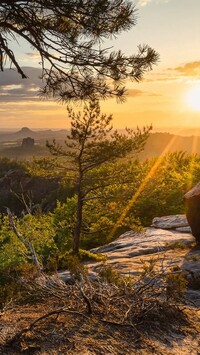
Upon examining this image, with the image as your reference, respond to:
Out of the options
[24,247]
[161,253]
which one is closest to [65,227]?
[24,247]

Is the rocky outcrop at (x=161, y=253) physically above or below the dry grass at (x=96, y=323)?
below

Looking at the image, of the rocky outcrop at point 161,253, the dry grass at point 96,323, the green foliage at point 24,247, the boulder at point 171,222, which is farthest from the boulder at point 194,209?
the green foliage at point 24,247

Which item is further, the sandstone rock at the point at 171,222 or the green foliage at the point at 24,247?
the green foliage at the point at 24,247

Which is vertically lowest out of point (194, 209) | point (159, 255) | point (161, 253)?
point (159, 255)

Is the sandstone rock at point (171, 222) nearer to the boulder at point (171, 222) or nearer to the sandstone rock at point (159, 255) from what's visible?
the boulder at point (171, 222)

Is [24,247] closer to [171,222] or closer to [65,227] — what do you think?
[65,227]

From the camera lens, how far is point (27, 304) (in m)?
4.84

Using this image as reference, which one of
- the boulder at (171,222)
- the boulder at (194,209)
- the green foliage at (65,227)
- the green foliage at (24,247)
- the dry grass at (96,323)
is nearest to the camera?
the dry grass at (96,323)

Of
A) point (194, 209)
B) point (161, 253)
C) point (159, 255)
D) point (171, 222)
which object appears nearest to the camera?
point (161, 253)

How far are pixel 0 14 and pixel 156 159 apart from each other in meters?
21.7

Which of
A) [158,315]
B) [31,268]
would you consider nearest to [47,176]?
[31,268]

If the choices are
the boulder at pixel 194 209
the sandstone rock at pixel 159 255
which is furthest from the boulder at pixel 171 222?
the boulder at pixel 194 209

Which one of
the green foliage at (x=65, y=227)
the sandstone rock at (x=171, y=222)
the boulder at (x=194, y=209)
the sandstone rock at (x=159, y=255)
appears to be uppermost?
the boulder at (x=194, y=209)

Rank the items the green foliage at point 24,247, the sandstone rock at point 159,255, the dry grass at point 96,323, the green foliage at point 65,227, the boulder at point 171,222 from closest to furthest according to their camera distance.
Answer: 1. the dry grass at point 96,323
2. the sandstone rock at point 159,255
3. the boulder at point 171,222
4. the green foliage at point 24,247
5. the green foliage at point 65,227
